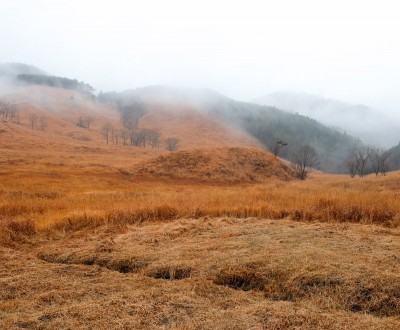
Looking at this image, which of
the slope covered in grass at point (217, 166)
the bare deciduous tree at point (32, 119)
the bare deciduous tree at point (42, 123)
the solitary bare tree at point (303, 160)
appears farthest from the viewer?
the bare deciduous tree at point (32, 119)

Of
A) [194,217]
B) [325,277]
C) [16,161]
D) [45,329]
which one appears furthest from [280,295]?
[16,161]

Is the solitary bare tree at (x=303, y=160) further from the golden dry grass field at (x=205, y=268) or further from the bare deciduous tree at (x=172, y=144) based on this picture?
the bare deciduous tree at (x=172, y=144)

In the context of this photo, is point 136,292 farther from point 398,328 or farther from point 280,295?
point 398,328

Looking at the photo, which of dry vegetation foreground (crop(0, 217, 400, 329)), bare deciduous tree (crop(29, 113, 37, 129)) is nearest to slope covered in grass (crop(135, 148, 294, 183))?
dry vegetation foreground (crop(0, 217, 400, 329))

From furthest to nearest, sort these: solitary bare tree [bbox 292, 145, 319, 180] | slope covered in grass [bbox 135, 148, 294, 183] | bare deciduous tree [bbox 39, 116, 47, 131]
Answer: bare deciduous tree [bbox 39, 116, 47, 131]
solitary bare tree [bbox 292, 145, 319, 180]
slope covered in grass [bbox 135, 148, 294, 183]

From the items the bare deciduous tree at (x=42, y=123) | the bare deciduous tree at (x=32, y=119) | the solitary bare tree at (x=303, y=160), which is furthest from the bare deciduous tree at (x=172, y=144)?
the solitary bare tree at (x=303, y=160)

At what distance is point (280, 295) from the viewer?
6.15m

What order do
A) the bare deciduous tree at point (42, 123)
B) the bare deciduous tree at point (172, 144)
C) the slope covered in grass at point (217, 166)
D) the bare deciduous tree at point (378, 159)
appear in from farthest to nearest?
the bare deciduous tree at point (42, 123) < the bare deciduous tree at point (172, 144) < the bare deciduous tree at point (378, 159) < the slope covered in grass at point (217, 166)

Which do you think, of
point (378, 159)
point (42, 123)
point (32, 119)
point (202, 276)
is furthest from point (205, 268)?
point (32, 119)

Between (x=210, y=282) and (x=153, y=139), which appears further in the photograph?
(x=153, y=139)

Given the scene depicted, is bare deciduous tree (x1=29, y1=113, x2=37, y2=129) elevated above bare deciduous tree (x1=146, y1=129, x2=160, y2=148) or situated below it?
above

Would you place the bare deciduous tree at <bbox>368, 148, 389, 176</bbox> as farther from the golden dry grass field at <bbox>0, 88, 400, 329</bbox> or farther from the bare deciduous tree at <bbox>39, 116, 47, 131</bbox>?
the bare deciduous tree at <bbox>39, 116, 47, 131</bbox>

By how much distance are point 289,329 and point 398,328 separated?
4.87 ft

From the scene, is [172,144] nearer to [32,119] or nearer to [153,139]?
[153,139]
